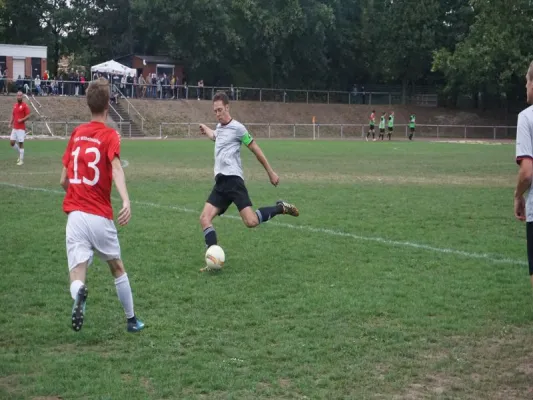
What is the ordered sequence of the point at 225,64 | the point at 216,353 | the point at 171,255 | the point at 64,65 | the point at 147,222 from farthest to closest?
1. the point at 64,65
2. the point at 225,64
3. the point at 147,222
4. the point at 171,255
5. the point at 216,353

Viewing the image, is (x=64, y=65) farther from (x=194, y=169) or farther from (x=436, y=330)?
(x=436, y=330)

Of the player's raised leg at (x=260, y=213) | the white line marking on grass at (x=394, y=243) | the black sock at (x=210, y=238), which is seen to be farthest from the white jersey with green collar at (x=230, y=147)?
the white line marking on grass at (x=394, y=243)

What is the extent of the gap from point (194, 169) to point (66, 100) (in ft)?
94.0

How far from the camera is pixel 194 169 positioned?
2233 centimetres

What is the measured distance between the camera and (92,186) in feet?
19.6

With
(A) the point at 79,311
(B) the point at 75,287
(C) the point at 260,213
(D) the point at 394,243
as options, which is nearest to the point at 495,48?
(D) the point at 394,243

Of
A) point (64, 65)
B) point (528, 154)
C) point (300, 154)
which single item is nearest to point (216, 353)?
point (528, 154)

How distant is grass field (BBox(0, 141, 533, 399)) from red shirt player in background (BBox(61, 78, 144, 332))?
31.7 inches

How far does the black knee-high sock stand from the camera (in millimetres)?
9758

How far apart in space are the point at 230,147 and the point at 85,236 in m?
3.79

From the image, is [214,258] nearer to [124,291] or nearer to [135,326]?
[135,326]

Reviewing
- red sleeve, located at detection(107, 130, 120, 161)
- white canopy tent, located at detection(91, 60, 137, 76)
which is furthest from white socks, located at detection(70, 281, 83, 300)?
white canopy tent, located at detection(91, 60, 137, 76)

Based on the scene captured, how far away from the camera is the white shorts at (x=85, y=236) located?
232 inches

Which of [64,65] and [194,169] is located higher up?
[64,65]
